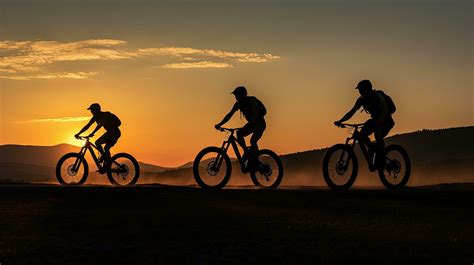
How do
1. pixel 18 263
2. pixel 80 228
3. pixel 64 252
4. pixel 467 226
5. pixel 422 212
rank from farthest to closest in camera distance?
pixel 422 212 < pixel 467 226 < pixel 80 228 < pixel 64 252 < pixel 18 263

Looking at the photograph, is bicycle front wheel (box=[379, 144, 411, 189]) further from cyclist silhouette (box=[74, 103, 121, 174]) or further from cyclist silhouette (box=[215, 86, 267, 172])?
cyclist silhouette (box=[74, 103, 121, 174])

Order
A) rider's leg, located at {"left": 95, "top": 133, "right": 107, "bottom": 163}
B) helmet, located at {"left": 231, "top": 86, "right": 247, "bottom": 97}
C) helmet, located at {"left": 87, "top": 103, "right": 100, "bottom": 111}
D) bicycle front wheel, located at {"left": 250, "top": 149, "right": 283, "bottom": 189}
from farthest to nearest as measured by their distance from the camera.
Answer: rider's leg, located at {"left": 95, "top": 133, "right": 107, "bottom": 163}, helmet, located at {"left": 87, "top": 103, "right": 100, "bottom": 111}, bicycle front wheel, located at {"left": 250, "top": 149, "right": 283, "bottom": 189}, helmet, located at {"left": 231, "top": 86, "right": 247, "bottom": 97}

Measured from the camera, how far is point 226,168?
19.4m

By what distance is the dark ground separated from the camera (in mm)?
10123

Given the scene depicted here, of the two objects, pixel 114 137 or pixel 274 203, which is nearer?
pixel 274 203

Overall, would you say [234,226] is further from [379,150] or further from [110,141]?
[110,141]

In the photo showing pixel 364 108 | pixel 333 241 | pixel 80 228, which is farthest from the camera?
pixel 364 108

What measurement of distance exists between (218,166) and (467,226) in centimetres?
772

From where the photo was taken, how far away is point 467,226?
13.2m

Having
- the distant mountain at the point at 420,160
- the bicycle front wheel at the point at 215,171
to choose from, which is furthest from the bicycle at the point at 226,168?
the distant mountain at the point at 420,160

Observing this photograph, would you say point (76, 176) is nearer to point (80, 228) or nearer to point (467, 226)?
point (80, 228)

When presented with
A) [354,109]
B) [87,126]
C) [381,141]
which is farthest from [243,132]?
[87,126]

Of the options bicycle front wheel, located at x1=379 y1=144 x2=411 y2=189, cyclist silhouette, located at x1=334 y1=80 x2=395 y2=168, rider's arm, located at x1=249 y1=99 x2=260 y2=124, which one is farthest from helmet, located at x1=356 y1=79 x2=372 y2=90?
rider's arm, located at x1=249 y1=99 x2=260 y2=124

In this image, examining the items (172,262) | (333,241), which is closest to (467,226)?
(333,241)
